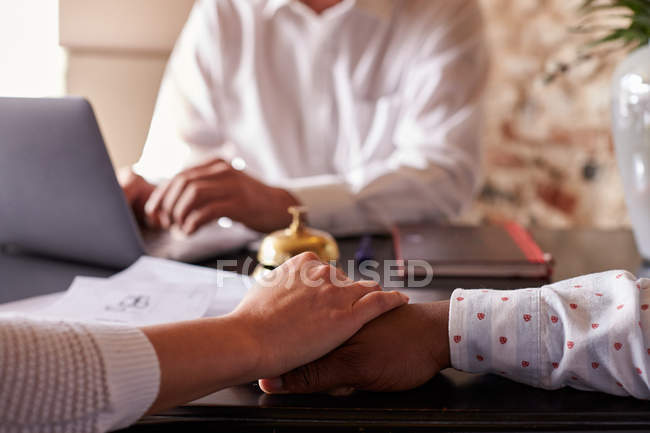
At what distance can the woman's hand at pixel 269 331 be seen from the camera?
1.49 ft

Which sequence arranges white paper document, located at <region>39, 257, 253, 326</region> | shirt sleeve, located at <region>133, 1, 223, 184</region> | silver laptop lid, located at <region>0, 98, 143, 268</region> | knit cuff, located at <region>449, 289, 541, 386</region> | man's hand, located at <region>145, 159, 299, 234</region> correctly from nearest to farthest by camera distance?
knit cuff, located at <region>449, 289, 541, 386</region>, white paper document, located at <region>39, 257, 253, 326</region>, silver laptop lid, located at <region>0, 98, 143, 268</region>, man's hand, located at <region>145, 159, 299, 234</region>, shirt sleeve, located at <region>133, 1, 223, 184</region>

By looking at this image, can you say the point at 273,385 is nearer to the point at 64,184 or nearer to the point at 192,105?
the point at 64,184

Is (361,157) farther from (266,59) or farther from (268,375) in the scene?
(268,375)

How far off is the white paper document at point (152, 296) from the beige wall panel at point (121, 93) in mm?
1097

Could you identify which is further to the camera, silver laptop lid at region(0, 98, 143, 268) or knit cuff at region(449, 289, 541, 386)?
silver laptop lid at region(0, 98, 143, 268)

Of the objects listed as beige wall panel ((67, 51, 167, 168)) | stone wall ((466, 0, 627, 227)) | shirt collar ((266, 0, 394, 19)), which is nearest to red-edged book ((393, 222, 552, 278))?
shirt collar ((266, 0, 394, 19))

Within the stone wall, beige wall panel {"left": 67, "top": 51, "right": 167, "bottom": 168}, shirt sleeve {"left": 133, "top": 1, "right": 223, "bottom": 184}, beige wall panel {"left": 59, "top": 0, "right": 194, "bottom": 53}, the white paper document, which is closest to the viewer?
the white paper document

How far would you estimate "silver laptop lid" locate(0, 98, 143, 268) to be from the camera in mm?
753

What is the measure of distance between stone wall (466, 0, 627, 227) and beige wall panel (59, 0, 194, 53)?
1.27m

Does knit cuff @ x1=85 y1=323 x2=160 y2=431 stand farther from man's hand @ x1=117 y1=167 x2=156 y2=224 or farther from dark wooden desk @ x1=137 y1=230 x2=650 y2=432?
man's hand @ x1=117 y1=167 x2=156 y2=224

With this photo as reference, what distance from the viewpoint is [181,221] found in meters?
0.94

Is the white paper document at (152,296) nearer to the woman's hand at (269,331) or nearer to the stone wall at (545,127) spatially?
the woman's hand at (269,331)

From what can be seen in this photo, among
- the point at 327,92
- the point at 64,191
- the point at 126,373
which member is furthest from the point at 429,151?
the point at 126,373

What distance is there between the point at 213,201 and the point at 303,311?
0.48m
